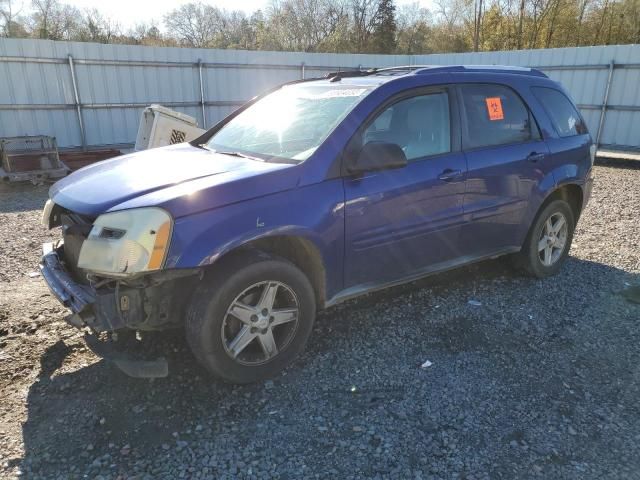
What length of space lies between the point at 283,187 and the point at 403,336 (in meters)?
1.53

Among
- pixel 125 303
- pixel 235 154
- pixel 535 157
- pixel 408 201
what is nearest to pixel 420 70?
pixel 408 201

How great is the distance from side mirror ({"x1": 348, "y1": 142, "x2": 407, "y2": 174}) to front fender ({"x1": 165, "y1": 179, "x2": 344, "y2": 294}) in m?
0.16

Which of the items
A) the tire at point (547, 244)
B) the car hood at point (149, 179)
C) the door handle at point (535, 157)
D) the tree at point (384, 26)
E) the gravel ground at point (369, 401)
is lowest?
the gravel ground at point (369, 401)

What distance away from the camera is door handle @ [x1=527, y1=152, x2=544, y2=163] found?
14.0 feet

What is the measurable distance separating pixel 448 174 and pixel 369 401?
178cm

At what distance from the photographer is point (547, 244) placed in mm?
4766

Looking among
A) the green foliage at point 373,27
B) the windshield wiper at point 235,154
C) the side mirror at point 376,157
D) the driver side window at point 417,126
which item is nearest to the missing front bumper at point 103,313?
the windshield wiper at point 235,154

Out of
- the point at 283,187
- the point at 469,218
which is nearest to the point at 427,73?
the point at 469,218

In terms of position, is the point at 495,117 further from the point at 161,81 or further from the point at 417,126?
the point at 161,81

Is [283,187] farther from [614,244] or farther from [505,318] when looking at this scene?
[614,244]

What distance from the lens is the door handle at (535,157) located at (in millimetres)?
4265

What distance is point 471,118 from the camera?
3961mm

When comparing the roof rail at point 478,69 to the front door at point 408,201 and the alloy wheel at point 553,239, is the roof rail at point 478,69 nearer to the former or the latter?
the front door at point 408,201

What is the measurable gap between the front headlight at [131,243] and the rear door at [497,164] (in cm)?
239
